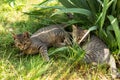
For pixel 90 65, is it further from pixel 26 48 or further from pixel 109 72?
pixel 26 48

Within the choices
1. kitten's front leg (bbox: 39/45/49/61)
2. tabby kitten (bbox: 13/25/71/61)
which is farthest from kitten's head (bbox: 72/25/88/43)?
kitten's front leg (bbox: 39/45/49/61)

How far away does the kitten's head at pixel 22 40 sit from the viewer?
400cm

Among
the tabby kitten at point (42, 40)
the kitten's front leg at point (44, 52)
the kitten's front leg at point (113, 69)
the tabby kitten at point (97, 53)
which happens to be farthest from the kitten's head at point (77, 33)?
the kitten's front leg at point (113, 69)

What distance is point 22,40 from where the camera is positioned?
402 centimetres

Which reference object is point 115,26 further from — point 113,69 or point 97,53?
point 113,69

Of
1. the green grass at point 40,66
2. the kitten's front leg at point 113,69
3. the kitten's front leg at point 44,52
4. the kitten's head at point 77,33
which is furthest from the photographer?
the kitten's head at point 77,33

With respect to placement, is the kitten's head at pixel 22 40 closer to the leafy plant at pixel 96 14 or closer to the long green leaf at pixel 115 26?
the leafy plant at pixel 96 14

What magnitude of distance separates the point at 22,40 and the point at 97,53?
99 centimetres

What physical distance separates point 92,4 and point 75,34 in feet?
1.56

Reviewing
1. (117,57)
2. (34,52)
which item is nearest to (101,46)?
(117,57)

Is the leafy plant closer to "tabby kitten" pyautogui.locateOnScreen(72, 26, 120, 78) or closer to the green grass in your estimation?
"tabby kitten" pyautogui.locateOnScreen(72, 26, 120, 78)

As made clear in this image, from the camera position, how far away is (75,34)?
4.24m

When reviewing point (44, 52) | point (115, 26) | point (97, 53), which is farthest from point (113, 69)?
point (44, 52)

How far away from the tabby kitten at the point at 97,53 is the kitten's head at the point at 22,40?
66cm
